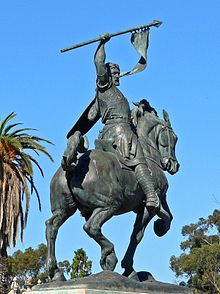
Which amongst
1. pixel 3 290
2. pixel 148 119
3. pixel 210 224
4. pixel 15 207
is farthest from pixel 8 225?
pixel 210 224

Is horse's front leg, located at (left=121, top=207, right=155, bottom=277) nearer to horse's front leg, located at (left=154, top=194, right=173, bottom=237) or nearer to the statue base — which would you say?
horse's front leg, located at (left=154, top=194, right=173, bottom=237)

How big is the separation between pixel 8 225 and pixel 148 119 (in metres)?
18.2

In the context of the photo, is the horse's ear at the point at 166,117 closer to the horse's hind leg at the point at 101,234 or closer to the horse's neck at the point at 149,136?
the horse's neck at the point at 149,136

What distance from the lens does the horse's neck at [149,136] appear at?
387 inches

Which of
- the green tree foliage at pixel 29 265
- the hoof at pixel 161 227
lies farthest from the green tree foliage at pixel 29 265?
the hoof at pixel 161 227

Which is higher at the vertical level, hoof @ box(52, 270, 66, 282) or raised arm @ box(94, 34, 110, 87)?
raised arm @ box(94, 34, 110, 87)

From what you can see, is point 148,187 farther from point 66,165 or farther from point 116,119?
point 66,165

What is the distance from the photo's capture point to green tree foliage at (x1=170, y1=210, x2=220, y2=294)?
2069 inches

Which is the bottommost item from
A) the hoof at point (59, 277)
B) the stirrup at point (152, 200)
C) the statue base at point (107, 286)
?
the statue base at point (107, 286)

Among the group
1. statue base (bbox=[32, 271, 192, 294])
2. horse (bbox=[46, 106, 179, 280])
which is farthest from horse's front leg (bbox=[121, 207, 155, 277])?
statue base (bbox=[32, 271, 192, 294])

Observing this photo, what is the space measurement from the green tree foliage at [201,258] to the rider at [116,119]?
37612 mm

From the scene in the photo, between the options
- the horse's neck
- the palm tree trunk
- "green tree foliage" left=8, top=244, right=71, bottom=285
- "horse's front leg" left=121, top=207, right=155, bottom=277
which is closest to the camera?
"horse's front leg" left=121, top=207, right=155, bottom=277

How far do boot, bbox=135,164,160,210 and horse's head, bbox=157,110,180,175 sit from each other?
0.68 m

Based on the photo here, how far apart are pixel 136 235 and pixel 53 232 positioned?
1.32 meters
